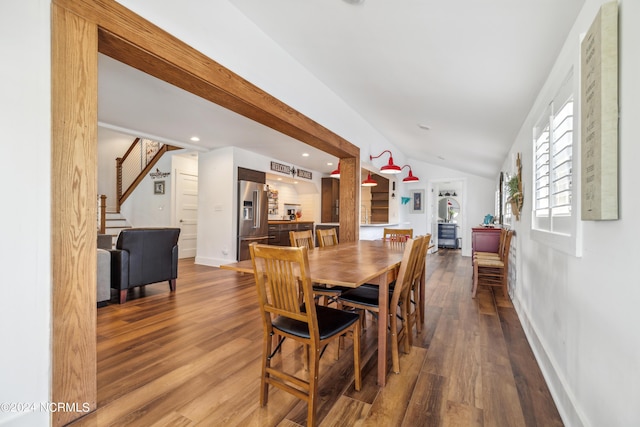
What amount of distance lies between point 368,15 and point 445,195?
29.5 feet

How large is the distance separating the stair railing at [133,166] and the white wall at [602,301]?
26.0 ft

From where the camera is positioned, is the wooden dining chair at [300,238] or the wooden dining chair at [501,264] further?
the wooden dining chair at [501,264]

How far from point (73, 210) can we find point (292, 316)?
3.94 feet

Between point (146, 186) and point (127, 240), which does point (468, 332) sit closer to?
point (127, 240)

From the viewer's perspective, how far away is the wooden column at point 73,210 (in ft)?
4.45

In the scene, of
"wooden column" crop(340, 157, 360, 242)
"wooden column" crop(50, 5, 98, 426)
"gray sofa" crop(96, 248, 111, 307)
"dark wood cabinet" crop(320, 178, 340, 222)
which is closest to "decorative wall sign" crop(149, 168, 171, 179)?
"gray sofa" crop(96, 248, 111, 307)

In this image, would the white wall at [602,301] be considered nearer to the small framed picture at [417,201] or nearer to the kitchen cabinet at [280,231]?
the kitchen cabinet at [280,231]

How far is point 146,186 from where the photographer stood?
286 inches

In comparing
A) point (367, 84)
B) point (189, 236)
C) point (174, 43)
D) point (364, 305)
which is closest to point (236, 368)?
point (364, 305)

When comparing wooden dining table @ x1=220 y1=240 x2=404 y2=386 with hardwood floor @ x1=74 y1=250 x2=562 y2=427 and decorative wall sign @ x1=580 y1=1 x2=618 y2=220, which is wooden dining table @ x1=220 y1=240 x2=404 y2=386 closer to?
hardwood floor @ x1=74 y1=250 x2=562 y2=427

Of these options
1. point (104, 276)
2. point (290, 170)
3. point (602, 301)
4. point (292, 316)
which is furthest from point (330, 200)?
point (602, 301)

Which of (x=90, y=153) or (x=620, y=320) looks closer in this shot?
(x=620, y=320)
